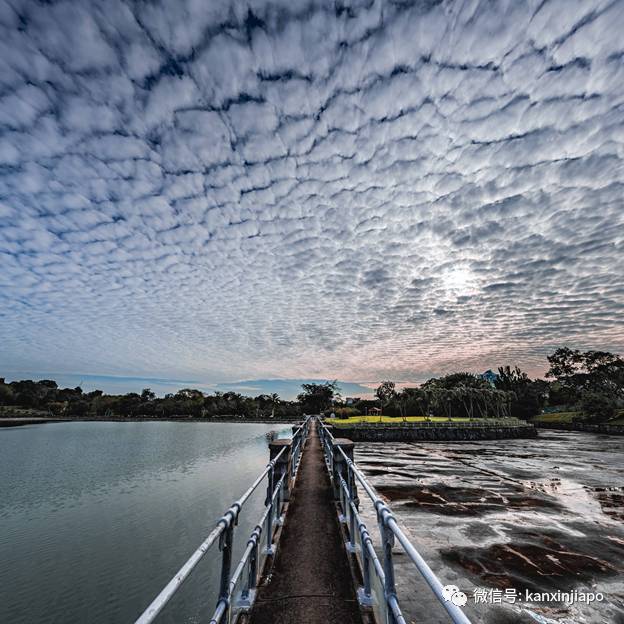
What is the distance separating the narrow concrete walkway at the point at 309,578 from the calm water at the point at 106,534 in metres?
3.98

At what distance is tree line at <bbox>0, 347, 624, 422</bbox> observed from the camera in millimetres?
66312

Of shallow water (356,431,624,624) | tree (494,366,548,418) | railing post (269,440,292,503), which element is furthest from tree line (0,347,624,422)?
railing post (269,440,292,503)

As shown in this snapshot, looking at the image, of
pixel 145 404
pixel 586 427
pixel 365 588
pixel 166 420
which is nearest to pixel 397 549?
pixel 365 588

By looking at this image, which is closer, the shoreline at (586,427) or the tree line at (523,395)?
the shoreline at (586,427)

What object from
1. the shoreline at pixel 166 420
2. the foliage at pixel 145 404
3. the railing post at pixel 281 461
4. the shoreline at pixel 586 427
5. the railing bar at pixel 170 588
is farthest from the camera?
A: the foliage at pixel 145 404

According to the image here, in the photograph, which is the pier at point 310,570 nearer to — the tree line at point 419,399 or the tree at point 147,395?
the tree line at point 419,399

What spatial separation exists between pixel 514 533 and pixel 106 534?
13.5m

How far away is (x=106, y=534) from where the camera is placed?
12.8 meters

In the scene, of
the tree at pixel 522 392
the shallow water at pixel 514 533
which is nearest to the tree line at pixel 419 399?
the tree at pixel 522 392

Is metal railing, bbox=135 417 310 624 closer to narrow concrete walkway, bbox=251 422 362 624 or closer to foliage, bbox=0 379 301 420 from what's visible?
narrow concrete walkway, bbox=251 422 362 624

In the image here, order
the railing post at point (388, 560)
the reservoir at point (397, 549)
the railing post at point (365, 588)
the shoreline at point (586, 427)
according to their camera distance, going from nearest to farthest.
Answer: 1. the railing post at point (388, 560)
2. the railing post at point (365, 588)
3. the reservoir at point (397, 549)
4. the shoreline at point (586, 427)

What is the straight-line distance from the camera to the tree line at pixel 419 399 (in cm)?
6631

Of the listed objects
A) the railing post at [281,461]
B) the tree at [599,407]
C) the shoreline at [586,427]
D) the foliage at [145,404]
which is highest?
the foliage at [145,404]

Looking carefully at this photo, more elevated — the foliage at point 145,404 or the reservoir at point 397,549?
the foliage at point 145,404
